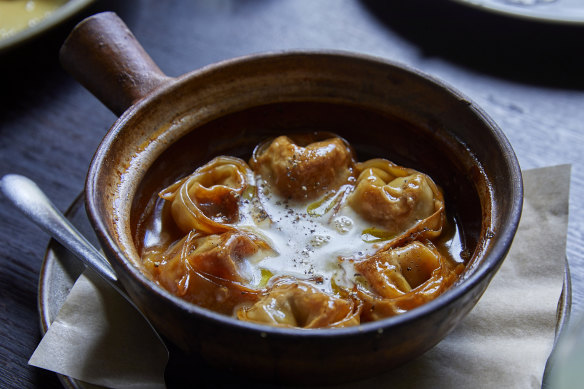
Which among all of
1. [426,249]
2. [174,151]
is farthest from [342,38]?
[426,249]

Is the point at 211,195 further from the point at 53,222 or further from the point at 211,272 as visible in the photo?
the point at 53,222

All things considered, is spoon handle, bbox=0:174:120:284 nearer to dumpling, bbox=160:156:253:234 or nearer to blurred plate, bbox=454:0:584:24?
dumpling, bbox=160:156:253:234

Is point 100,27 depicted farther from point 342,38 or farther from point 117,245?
point 342,38

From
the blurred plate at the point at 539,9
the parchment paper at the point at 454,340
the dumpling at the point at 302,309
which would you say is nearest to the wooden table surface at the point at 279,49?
the blurred plate at the point at 539,9

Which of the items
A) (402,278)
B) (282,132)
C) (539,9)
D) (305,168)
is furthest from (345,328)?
(539,9)

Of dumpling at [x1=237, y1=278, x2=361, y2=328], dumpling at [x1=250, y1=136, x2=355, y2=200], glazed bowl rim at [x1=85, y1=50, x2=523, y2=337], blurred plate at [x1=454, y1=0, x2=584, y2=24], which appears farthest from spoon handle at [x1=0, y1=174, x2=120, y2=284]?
blurred plate at [x1=454, y1=0, x2=584, y2=24]

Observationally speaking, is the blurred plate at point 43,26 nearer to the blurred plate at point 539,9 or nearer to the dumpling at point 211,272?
the dumpling at point 211,272
